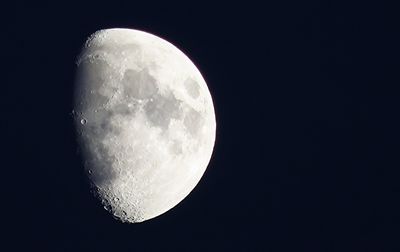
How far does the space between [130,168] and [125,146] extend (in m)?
0.35

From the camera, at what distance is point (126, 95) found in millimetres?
6844

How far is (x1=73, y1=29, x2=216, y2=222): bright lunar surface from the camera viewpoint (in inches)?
270

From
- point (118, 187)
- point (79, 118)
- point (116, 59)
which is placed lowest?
point (118, 187)

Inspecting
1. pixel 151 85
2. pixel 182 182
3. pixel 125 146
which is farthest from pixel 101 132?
pixel 182 182

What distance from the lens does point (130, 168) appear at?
7.04 m

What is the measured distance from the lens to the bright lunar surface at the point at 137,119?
6.85 metres

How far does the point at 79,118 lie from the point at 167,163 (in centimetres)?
131

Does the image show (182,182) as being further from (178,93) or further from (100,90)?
(100,90)

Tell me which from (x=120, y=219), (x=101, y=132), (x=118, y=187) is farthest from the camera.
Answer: (x=120, y=219)

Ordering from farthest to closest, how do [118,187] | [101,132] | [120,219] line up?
[120,219]
[118,187]
[101,132]

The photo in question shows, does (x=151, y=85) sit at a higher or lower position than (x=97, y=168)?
higher

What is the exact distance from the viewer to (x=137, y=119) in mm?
6867

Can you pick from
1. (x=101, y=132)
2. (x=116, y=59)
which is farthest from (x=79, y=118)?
(x=116, y=59)

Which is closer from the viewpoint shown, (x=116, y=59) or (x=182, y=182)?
(x=116, y=59)
